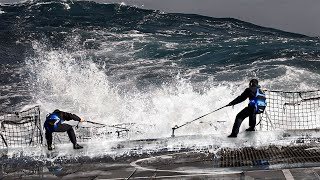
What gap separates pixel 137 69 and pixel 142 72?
148cm

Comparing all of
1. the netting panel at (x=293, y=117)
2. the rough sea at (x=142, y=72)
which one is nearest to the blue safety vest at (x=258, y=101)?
the rough sea at (x=142, y=72)

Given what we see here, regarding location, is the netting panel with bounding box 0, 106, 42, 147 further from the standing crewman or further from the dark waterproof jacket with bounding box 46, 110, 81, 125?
the standing crewman

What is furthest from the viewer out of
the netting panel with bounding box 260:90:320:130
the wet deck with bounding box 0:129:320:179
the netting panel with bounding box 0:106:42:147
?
the netting panel with bounding box 260:90:320:130

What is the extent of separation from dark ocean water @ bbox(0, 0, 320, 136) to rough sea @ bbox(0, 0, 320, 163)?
0.07 meters

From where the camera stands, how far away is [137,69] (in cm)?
3778

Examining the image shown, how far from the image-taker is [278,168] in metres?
9.62

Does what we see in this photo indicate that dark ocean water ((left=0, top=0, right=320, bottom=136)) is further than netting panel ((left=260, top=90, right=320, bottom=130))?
Yes

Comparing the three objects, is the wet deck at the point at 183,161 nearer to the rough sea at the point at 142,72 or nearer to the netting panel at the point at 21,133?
the rough sea at the point at 142,72

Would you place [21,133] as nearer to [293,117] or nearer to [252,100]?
[252,100]

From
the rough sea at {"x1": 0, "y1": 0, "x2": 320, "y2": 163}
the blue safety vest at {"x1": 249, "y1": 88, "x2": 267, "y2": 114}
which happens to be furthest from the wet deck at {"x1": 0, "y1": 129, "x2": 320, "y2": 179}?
the rough sea at {"x1": 0, "y1": 0, "x2": 320, "y2": 163}

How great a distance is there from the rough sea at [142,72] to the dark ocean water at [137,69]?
0.07 meters

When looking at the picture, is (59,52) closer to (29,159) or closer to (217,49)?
(217,49)

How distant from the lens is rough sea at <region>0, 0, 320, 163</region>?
2425cm

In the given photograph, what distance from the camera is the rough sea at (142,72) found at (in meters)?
24.2
